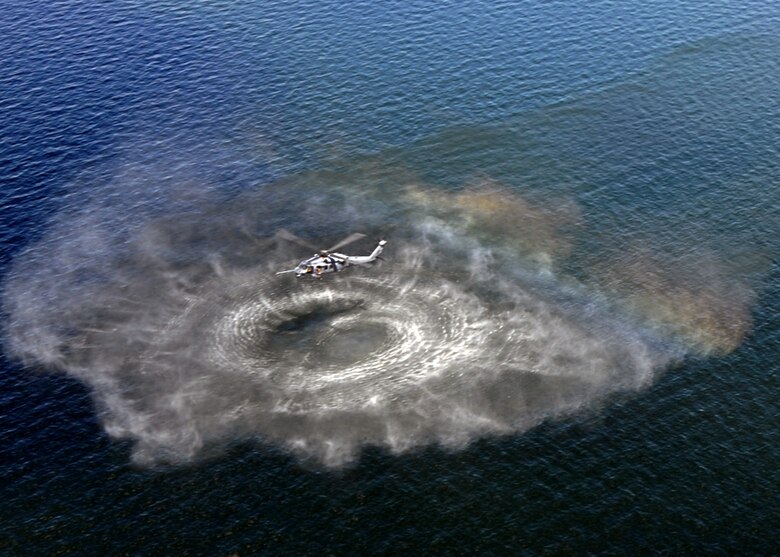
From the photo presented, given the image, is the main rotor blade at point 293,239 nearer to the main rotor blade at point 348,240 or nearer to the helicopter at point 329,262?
the main rotor blade at point 348,240

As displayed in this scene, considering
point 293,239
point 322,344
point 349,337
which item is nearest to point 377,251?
point 349,337

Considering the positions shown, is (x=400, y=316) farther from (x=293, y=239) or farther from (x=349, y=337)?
(x=293, y=239)

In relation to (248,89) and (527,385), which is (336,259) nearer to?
(527,385)

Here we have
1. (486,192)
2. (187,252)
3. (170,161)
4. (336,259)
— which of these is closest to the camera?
(336,259)

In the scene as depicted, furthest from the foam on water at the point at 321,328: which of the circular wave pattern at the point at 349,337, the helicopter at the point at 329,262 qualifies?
the helicopter at the point at 329,262

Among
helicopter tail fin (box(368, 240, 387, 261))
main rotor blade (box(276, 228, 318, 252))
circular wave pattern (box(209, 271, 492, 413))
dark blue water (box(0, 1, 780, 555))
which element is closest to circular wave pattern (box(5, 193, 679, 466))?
circular wave pattern (box(209, 271, 492, 413))

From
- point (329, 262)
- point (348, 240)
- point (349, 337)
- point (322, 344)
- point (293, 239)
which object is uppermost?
point (329, 262)

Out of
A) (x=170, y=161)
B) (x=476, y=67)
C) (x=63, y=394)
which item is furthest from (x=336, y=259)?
(x=476, y=67)

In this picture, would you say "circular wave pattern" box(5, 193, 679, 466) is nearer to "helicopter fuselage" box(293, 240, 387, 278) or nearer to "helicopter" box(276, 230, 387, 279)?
"helicopter" box(276, 230, 387, 279)
